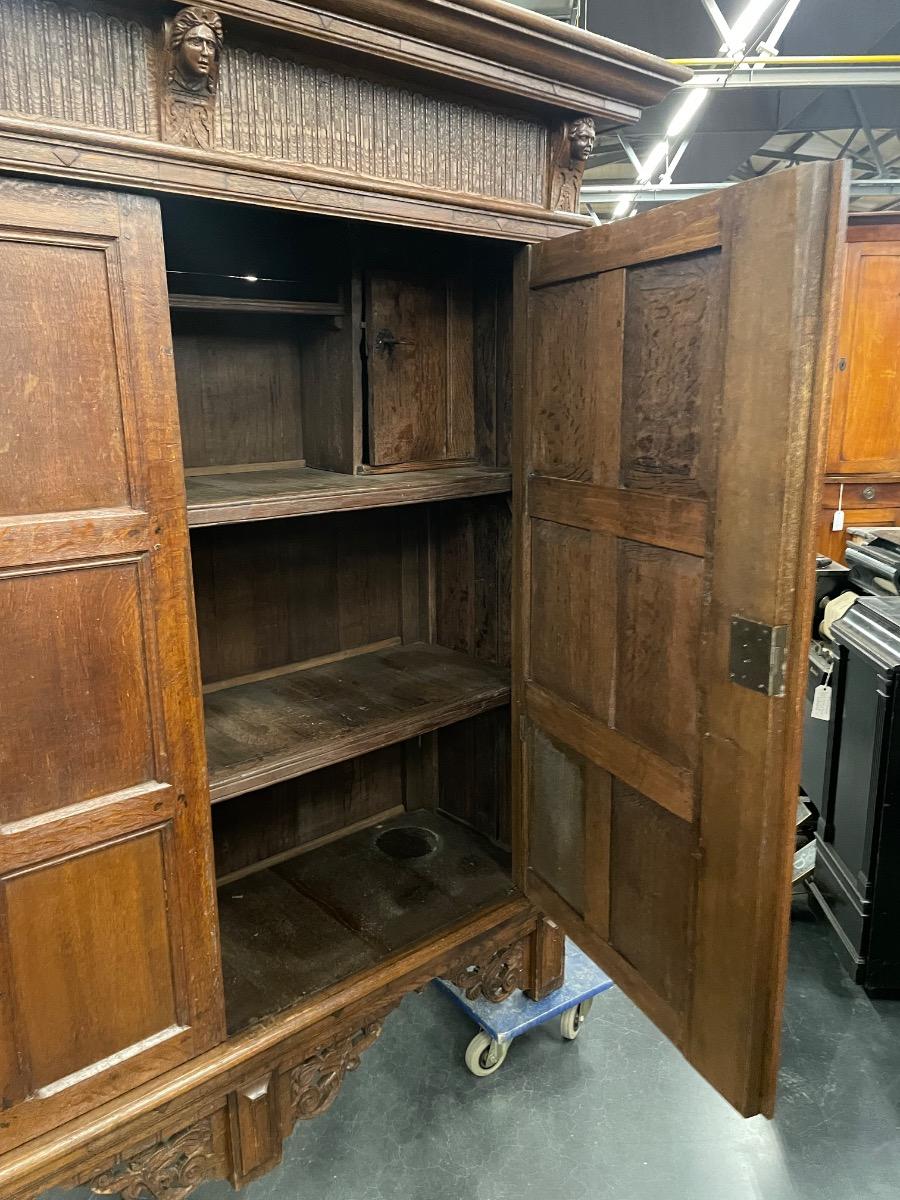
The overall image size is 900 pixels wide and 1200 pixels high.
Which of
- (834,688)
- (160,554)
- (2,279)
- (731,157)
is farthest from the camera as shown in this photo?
(731,157)

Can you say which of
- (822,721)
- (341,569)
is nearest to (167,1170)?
(341,569)

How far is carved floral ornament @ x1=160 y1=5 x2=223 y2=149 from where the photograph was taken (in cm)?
108

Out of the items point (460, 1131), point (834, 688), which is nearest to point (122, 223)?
point (460, 1131)

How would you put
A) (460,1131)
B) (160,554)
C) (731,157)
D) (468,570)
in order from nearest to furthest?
(160,554) < (460,1131) < (468,570) < (731,157)

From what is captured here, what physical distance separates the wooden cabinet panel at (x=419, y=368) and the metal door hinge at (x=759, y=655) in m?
1.00

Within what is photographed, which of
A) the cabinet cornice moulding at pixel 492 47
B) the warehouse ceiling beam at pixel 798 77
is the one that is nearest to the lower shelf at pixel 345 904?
the cabinet cornice moulding at pixel 492 47

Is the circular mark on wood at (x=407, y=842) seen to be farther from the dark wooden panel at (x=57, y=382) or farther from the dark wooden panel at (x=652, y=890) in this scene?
the dark wooden panel at (x=57, y=382)

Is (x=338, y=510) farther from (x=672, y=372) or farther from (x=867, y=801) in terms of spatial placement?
(x=867, y=801)

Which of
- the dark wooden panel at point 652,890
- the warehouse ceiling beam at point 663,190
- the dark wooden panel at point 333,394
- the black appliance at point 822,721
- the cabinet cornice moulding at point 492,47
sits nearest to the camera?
the cabinet cornice moulding at point 492,47

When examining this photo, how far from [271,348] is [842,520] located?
3.43 meters

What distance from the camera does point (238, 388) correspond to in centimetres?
190

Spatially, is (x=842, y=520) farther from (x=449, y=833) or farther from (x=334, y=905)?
(x=334, y=905)

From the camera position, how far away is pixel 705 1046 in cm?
128

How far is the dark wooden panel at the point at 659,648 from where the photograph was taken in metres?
1.24
